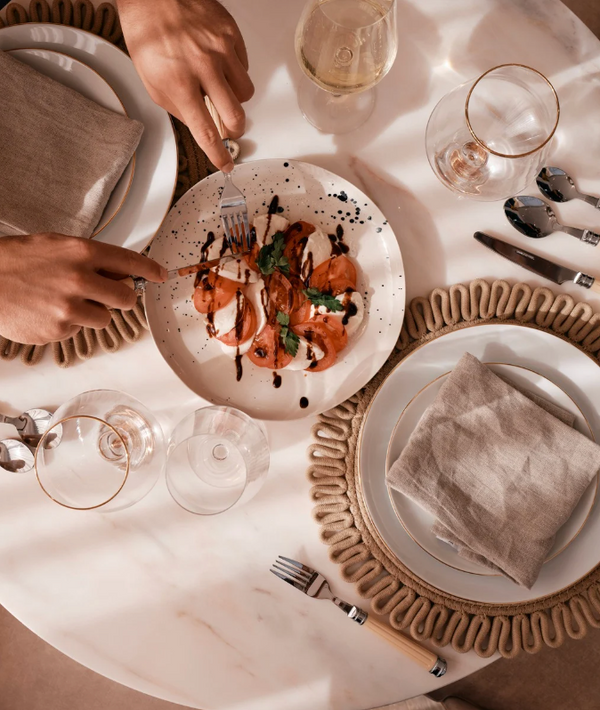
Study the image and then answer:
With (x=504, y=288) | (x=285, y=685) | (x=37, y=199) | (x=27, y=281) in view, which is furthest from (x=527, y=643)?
(x=37, y=199)

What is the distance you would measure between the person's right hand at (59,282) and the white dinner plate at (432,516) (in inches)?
21.2

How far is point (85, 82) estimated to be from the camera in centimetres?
113

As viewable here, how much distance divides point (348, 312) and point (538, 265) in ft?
1.30

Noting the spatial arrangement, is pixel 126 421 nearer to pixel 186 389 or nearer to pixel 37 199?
pixel 186 389

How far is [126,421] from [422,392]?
1.89ft

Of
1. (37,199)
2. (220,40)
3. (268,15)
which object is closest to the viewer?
(220,40)

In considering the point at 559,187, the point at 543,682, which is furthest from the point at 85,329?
the point at 543,682

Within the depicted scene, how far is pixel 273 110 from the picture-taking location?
3.94 feet

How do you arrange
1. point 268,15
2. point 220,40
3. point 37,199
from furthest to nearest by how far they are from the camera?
point 268,15, point 37,199, point 220,40

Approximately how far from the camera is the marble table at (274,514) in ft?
3.79

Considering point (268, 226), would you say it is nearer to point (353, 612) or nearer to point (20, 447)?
point (20, 447)

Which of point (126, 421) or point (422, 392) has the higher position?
point (422, 392)

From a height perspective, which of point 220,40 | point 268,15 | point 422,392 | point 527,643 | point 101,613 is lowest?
point 101,613

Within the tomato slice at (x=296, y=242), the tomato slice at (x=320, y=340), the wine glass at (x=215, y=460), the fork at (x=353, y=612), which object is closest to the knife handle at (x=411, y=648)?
the fork at (x=353, y=612)
